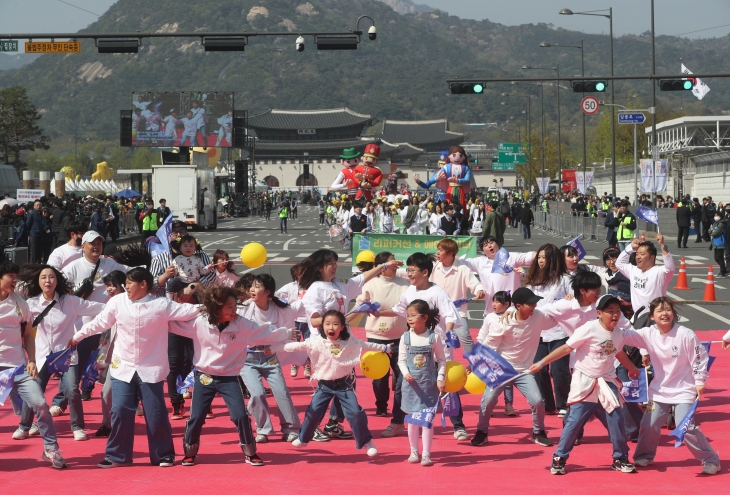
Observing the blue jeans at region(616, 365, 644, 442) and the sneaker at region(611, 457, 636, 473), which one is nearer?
the sneaker at region(611, 457, 636, 473)

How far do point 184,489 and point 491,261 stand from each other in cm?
496

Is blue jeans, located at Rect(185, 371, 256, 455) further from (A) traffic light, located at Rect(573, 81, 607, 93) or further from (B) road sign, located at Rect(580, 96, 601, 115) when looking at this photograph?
(B) road sign, located at Rect(580, 96, 601, 115)

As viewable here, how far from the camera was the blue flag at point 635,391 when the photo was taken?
8227mm

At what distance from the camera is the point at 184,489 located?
738cm

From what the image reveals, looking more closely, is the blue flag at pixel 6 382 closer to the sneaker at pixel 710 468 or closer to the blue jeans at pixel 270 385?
the blue jeans at pixel 270 385

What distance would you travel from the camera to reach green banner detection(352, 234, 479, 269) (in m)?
17.8

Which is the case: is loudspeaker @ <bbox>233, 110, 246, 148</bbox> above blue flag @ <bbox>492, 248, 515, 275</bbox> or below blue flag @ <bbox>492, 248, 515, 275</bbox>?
above

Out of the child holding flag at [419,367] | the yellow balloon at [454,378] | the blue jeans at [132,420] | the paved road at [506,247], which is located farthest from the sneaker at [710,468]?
the paved road at [506,247]

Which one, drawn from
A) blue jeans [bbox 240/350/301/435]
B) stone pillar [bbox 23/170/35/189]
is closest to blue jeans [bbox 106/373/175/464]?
blue jeans [bbox 240/350/301/435]

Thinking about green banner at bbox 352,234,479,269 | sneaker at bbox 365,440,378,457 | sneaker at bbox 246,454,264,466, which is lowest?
sneaker at bbox 246,454,264,466

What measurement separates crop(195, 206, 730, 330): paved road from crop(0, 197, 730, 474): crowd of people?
24.1 ft

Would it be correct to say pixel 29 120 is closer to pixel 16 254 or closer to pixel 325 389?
pixel 16 254

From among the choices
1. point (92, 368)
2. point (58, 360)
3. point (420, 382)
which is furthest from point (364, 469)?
point (92, 368)

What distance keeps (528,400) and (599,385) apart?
3.01ft
